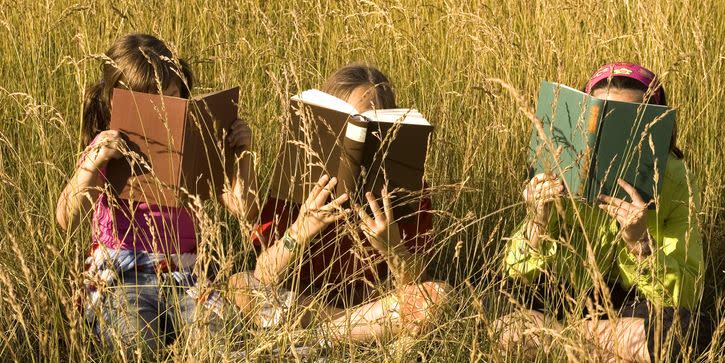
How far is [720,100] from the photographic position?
3.81 m

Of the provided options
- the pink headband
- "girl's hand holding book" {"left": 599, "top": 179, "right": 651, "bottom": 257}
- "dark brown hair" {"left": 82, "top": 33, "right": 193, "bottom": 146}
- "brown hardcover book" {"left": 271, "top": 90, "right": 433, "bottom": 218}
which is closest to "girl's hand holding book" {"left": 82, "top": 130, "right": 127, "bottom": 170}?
"dark brown hair" {"left": 82, "top": 33, "right": 193, "bottom": 146}

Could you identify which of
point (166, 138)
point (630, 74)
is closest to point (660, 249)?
point (630, 74)

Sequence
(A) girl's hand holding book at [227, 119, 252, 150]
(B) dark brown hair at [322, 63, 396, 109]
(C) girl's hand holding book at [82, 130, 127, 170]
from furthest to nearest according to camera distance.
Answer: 1. (B) dark brown hair at [322, 63, 396, 109]
2. (A) girl's hand holding book at [227, 119, 252, 150]
3. (C) girl's hand holding book at [82, 130, 127, 170]

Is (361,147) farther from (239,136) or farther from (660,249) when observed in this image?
(660,249)

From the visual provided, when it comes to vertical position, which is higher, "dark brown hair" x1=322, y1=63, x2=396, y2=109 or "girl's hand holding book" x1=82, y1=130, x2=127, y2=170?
"dark brown hair" x1=322, y1=63, x2=396, y2=109

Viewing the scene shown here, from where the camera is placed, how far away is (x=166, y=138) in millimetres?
2553

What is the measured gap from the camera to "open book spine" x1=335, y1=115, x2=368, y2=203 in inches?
95.0

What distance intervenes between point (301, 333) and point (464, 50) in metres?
2.20

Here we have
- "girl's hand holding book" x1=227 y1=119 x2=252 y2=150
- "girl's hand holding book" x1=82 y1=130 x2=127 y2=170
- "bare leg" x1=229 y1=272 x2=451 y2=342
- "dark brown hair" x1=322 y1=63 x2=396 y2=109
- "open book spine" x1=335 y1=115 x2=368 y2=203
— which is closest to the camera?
"bare leg" x1=229 y1=272 x2=451 y2=342

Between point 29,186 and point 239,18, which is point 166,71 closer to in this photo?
point 29,186

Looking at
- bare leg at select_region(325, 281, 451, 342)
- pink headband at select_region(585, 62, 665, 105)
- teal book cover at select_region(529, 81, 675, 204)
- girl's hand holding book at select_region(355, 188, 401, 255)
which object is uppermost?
pink headband at select_region(585, 62, 665, 105)

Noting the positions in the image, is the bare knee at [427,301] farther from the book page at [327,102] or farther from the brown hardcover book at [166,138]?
the brown hardcover book at [166,138]

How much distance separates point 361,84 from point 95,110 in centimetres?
77

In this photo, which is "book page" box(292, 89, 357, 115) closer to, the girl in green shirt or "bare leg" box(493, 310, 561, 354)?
the girl in green shirt
